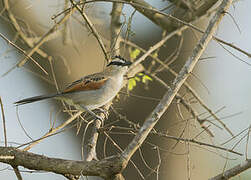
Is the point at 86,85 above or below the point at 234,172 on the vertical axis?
above

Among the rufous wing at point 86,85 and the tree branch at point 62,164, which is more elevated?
the rufous wing at point 86,85

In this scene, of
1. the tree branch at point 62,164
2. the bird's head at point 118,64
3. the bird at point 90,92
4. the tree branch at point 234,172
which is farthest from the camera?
the bird's head at point 118,64

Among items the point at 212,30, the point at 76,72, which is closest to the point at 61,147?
the point at 76,72

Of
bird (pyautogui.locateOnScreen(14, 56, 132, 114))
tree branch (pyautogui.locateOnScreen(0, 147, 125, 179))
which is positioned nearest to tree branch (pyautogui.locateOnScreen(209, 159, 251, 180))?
tree branch (pyautogui.locateOnScreen(0, 147, 125, 179))

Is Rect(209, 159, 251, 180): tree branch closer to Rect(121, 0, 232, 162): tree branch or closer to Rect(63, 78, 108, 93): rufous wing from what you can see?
Rect(121, 0, 232, 162): tree branch

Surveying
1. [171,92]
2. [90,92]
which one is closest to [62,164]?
[171,92]

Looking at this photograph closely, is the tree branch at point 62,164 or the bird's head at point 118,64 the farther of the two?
the bird's head at point 118,64

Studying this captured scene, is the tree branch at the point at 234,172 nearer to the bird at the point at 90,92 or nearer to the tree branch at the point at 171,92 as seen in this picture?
the tree branch at the point at 171,92

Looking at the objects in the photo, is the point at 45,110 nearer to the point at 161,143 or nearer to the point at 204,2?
the point at 161,143

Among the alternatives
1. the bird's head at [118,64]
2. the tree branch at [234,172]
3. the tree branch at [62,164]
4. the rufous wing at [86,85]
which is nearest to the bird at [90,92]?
the rufous wing at [86,85]

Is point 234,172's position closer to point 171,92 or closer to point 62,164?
point 171,92

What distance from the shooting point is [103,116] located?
4.41 m

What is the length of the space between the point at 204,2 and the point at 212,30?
1931 mm

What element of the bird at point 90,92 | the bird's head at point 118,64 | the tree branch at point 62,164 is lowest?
the tree branch at point 62,164
